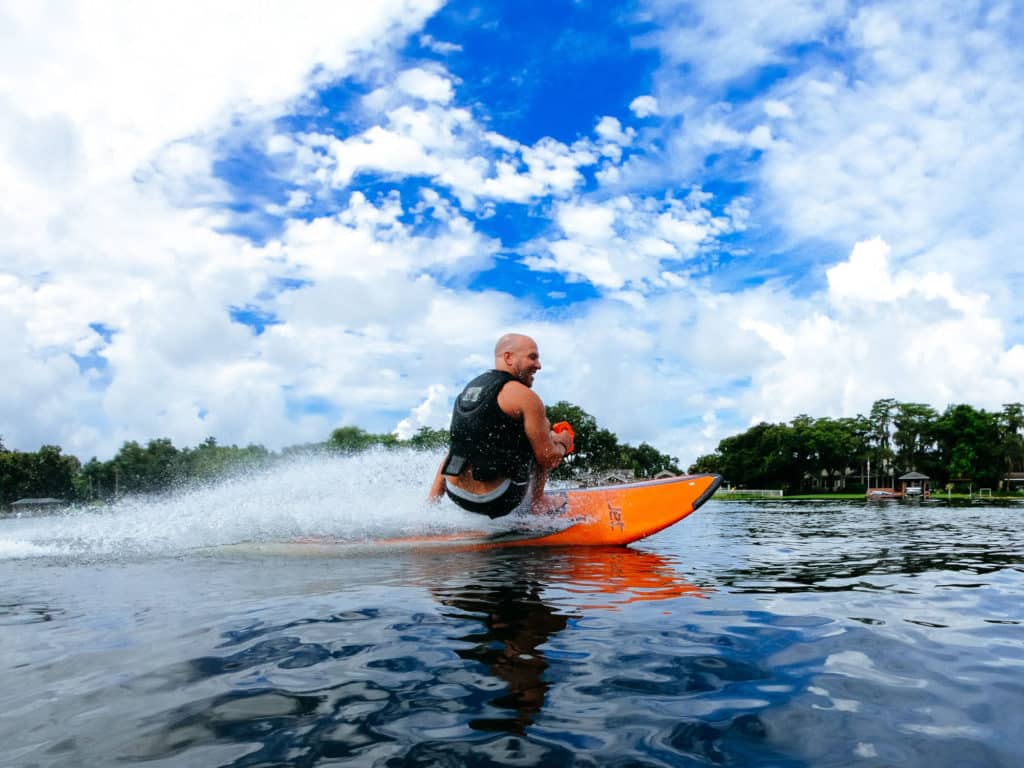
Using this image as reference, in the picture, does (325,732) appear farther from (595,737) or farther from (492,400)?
(492,400)

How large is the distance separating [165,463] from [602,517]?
95578mm

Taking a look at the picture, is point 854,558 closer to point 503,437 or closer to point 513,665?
point 503,437

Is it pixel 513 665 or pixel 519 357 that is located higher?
pixel 519 357

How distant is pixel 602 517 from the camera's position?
26.0ft

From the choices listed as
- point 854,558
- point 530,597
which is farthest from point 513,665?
point 854,558

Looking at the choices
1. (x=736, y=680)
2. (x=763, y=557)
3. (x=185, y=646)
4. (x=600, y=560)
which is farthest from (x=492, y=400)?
(x=736, y=680)

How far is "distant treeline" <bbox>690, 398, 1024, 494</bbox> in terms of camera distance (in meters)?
71.5

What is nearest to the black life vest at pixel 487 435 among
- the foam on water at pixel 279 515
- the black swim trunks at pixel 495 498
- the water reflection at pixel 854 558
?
the black swim trunks at pixel 495 498

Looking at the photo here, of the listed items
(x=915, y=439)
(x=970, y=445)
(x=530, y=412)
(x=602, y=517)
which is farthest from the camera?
(x=915, y=439)

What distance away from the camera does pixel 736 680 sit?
257 cm

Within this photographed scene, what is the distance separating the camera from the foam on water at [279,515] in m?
7.46

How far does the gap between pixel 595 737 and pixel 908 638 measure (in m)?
2.20

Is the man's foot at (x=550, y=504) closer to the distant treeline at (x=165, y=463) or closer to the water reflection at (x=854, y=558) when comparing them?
the water reflection at (x=854, y=558)

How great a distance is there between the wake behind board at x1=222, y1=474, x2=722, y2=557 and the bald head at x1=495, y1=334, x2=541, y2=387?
6.03ft
